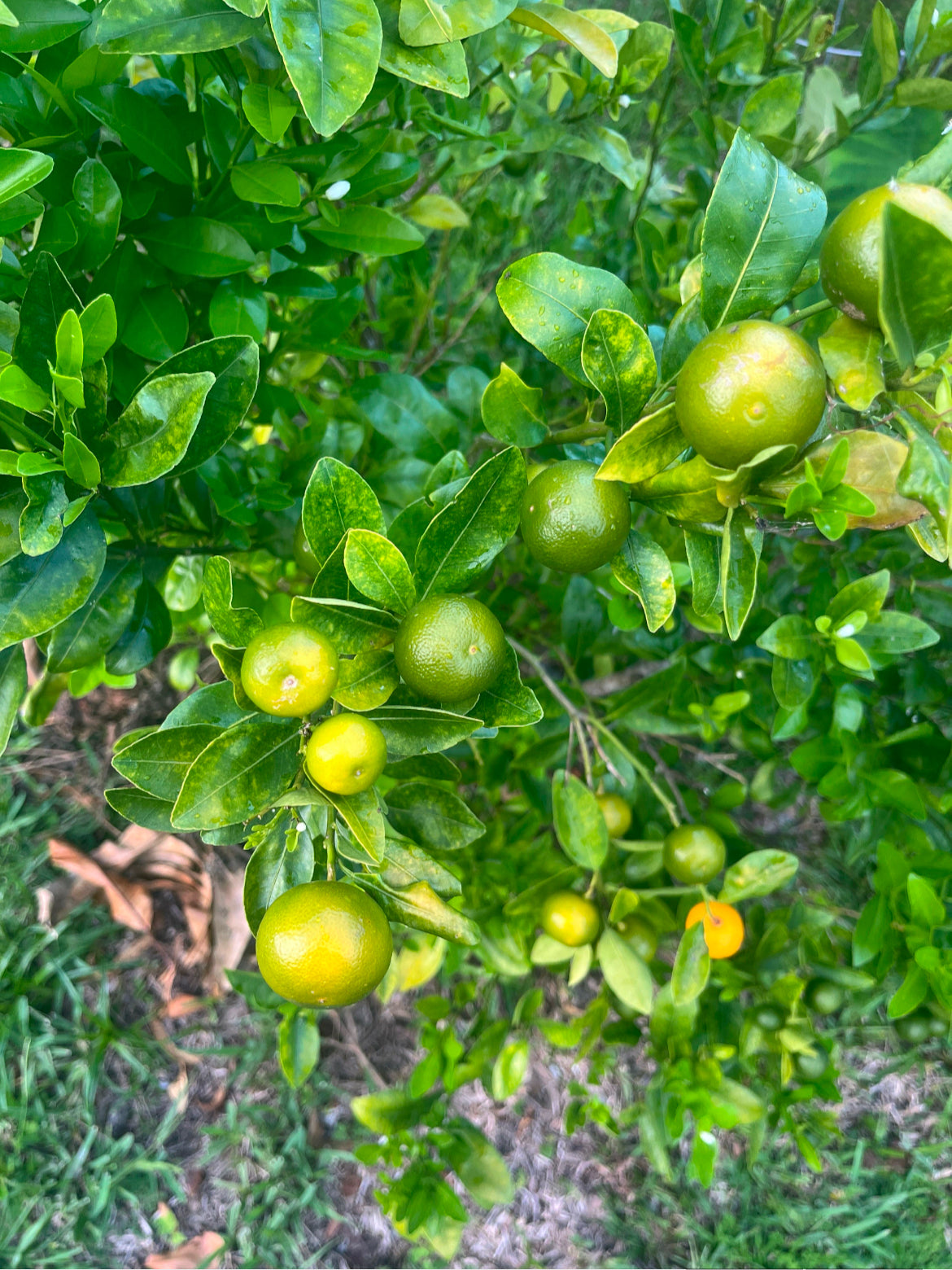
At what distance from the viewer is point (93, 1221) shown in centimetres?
221

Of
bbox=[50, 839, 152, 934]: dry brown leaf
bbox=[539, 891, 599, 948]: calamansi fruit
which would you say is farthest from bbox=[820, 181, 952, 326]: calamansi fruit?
bbox=[50, 839, 152, 934]: dry brown leaf

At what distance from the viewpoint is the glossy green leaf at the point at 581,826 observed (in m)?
1.14

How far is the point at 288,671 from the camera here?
67 centimetres

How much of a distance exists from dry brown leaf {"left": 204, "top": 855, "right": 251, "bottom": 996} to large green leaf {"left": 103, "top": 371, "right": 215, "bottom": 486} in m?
1.72

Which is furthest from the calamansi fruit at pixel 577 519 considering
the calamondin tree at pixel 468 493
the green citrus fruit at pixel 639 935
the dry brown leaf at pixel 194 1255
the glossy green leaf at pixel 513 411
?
the dry brown leaf at pixel 194 1255

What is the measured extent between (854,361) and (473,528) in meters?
0.36

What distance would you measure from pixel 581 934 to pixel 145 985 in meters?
1.72

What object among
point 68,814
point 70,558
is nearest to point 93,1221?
point 68,814

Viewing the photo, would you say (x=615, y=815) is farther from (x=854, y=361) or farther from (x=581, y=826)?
(x=854, y=361)

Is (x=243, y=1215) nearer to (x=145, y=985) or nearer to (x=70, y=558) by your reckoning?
(x=145, y=985)

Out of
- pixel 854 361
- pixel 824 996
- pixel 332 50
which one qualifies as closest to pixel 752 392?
pixel 854 361

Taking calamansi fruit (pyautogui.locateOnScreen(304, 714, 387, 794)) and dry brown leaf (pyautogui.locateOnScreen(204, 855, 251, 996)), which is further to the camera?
dry brown leaf (pyautogui.locateOnScreen(204, 855, 251, 996))

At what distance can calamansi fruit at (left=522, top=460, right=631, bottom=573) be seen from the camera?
0.75m

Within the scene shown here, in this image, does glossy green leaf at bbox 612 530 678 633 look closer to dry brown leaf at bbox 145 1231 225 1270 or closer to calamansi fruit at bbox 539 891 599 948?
calamansi fruit at bbox 539 891 599 948
